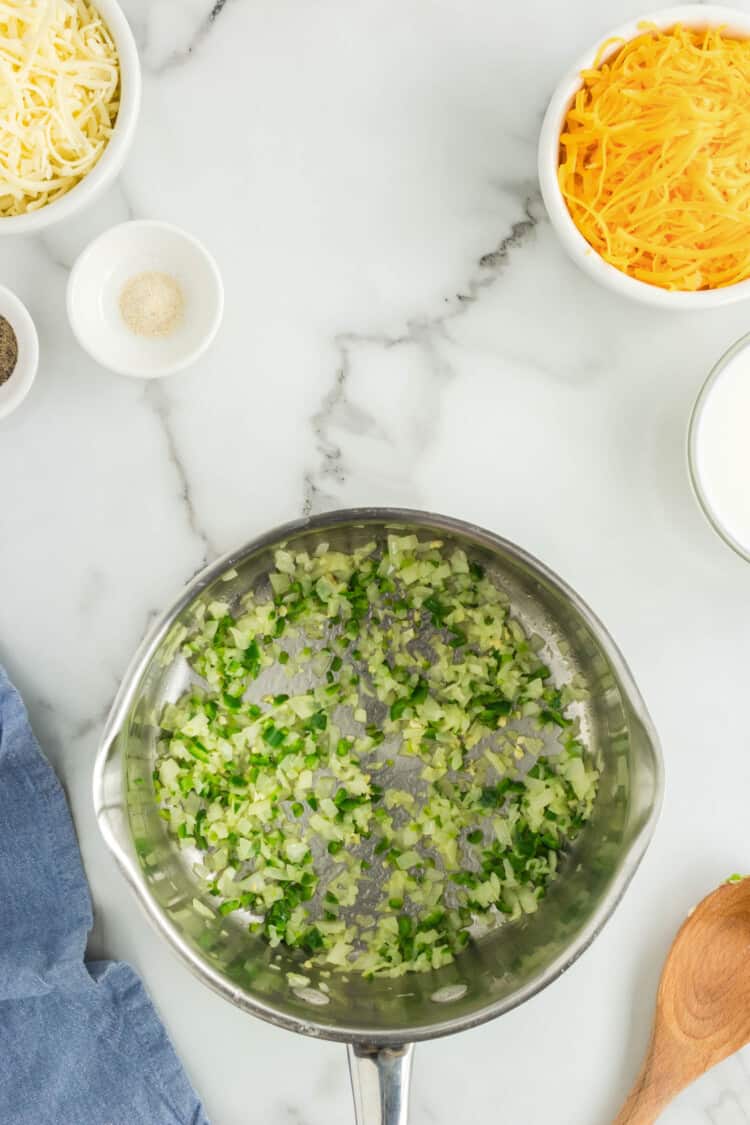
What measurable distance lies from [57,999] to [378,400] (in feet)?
2.72

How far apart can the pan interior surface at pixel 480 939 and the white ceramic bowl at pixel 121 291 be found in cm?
26

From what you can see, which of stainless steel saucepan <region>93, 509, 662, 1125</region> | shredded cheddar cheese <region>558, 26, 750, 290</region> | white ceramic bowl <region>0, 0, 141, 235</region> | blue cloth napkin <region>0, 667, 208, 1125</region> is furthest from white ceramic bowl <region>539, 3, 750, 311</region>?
blue cloth napkin <region>0, 667, 208, 1125</region>

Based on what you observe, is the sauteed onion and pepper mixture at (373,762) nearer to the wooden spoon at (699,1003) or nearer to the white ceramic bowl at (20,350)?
the wooden spoon at (699,1003)

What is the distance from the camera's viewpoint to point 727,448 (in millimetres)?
1178

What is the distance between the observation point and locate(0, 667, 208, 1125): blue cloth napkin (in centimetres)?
122

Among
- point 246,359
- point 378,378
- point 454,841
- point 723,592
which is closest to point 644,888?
point 454,841

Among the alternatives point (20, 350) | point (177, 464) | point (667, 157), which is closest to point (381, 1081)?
point (177, 464)

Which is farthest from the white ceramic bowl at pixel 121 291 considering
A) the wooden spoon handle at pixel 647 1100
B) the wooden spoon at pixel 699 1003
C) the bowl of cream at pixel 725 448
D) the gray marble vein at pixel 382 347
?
the wooden spoon handle at pixel 647 1100

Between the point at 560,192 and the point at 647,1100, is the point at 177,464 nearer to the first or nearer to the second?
the point at 560,192

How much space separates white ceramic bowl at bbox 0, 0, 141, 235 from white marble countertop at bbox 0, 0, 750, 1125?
0.30ft

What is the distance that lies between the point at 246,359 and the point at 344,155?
0.27 m

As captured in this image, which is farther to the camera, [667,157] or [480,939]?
[480,939]

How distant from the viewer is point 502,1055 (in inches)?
49.8

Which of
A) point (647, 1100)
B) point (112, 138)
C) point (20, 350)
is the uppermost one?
point (112, 138)
